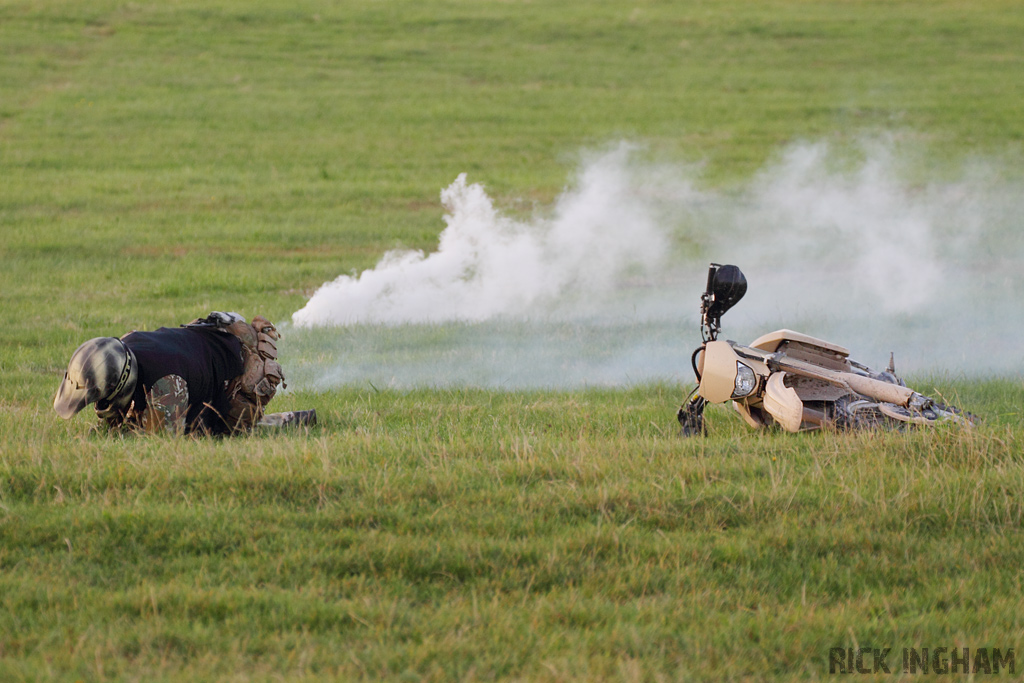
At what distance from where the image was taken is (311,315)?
514 inches

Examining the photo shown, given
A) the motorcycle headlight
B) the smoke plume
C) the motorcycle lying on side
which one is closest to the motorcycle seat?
the motorcycle lying on side

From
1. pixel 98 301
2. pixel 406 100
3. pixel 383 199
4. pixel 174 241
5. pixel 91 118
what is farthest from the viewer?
pixel 406 100

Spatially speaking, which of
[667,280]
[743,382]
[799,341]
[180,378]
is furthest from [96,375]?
[667,280]

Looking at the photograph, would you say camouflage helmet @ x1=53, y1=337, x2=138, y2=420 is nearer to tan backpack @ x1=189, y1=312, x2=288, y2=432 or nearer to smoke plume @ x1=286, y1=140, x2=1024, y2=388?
tan backpack @ x1=189, y1=312, x2=288, y2=432

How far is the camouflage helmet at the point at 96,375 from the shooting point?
6117mm

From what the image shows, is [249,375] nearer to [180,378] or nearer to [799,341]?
[180,378]

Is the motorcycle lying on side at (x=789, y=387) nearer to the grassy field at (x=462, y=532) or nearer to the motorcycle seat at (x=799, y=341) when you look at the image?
the motorcycle seat at (x=799, y=341)

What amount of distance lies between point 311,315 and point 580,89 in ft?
71.7

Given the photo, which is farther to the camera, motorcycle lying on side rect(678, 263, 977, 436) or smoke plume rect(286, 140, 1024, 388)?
smoke plume rect(286, 140, 1024, 388)

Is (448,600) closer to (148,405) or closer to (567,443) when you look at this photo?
(567,443)

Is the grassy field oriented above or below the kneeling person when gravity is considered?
below

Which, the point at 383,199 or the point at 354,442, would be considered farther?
the point at 383,199

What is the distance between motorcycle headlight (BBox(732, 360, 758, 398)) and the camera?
6500 millimetres

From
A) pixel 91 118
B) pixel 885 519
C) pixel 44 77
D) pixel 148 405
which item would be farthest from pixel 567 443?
pixel 44 77
